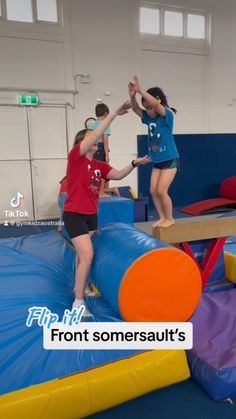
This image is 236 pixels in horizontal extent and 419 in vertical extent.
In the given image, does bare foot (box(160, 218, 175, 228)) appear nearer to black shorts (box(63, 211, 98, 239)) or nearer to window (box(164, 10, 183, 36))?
black shorts (box(63, 211, 98, 239))

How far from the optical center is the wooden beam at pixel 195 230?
8.95ft

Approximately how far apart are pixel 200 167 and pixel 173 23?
134 inches

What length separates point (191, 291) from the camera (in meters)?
2.09

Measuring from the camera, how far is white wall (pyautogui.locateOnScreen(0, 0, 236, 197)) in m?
6.53

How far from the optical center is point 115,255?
214 centimetres

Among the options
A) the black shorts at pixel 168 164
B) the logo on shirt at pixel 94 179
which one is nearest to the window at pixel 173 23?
the black shorts at pixel 168 164

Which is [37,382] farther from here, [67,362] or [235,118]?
[235,118]

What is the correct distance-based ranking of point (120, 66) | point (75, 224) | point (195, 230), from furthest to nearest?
1. point (120, 66)
2. point (195, 230)
3. point (75, 224)

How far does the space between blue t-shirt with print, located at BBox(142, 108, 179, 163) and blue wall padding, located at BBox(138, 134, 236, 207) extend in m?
5.03

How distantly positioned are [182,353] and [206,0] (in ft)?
27.0

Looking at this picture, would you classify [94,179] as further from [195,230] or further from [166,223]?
[195,230]

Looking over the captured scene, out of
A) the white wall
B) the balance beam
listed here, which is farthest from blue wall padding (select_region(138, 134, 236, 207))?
the balance beam

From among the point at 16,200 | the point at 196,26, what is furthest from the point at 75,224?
the point at 196,26

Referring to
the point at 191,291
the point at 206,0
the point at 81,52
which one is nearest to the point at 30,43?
the point at 81,52
